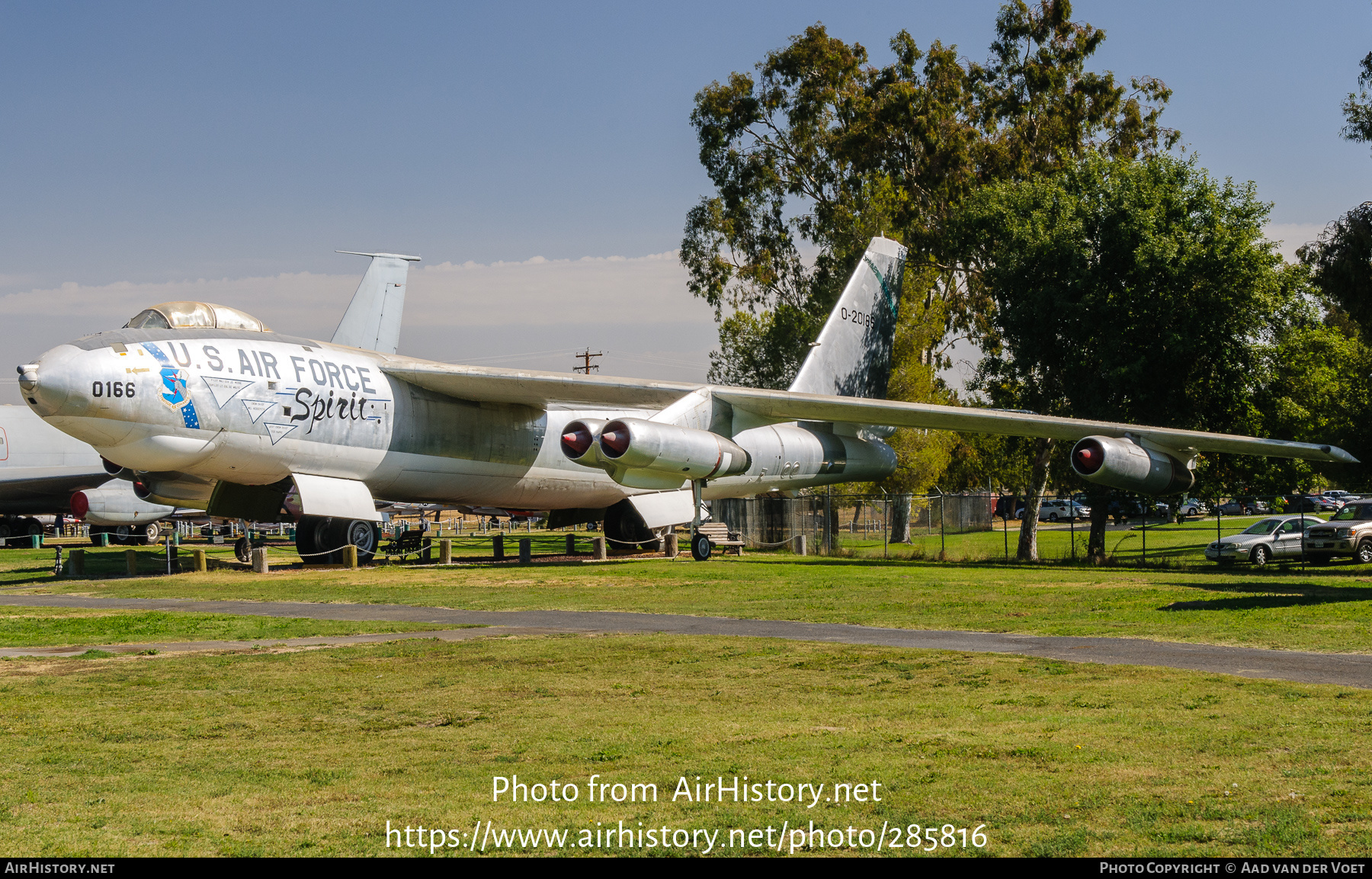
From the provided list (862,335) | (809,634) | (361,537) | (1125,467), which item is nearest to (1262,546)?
(1125,467)

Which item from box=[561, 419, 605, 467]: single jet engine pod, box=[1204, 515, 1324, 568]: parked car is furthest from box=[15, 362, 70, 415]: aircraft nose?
box=[1204, 515, 1324, 568]: parked car

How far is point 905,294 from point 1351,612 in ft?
101

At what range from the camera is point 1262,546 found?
102 ft

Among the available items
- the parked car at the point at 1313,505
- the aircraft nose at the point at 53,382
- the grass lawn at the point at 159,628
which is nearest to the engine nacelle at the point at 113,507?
the aircraft nose at the point at 53,382

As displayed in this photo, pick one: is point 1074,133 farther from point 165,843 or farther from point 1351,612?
point 165,843

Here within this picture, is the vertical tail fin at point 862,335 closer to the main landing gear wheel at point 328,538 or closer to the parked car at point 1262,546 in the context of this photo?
the parked car at point 1262,546

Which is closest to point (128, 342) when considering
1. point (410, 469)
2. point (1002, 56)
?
point (410, 469)

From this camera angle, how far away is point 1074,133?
4547 centimetres

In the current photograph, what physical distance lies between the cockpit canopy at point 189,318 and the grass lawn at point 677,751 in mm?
12258

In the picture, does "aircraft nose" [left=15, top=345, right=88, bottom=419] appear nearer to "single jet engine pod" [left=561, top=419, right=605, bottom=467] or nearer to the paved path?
the paved path

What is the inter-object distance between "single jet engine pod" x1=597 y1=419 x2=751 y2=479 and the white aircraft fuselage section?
3.77 feet

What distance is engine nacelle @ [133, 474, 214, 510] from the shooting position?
25375 millimetres

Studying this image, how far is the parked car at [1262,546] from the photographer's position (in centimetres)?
3098

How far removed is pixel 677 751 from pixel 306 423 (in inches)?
709
